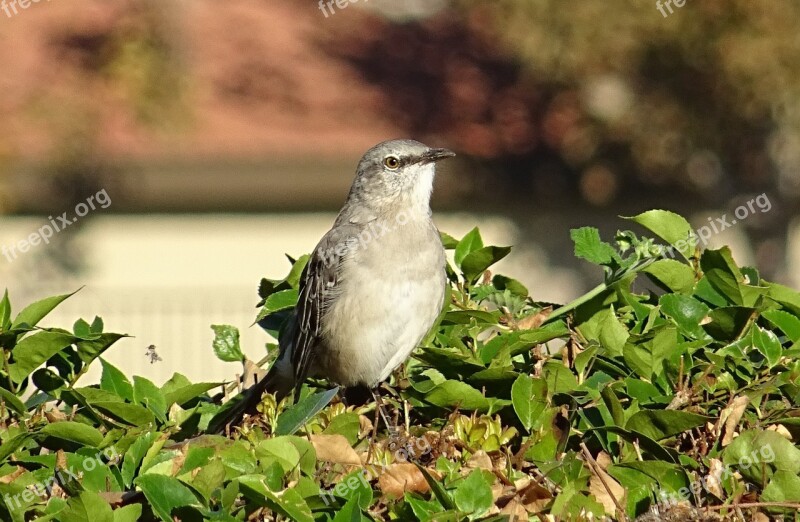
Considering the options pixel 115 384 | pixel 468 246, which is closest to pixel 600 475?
pixel 468 246

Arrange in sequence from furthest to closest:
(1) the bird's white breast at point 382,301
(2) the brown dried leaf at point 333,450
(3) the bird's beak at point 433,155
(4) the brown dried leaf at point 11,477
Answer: (3) the bird's beak at point 433,155 < (1) the bird's white breast at point 382,301 < (4) the brown dried leaf at point 11,477 < (2) the brown dried leaf at point 333,450

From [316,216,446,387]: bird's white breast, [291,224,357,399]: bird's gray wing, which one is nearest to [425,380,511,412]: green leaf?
[316,216,446,387]: bird's white breast

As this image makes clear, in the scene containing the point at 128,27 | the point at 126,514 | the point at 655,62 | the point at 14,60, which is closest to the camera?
the point at 126,514

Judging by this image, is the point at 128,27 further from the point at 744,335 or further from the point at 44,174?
the point at 744,335

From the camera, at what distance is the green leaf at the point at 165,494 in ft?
9.22

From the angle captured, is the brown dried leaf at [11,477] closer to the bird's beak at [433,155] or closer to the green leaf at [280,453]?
the green leaf at [280,453]

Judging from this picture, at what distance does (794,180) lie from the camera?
53.0ft

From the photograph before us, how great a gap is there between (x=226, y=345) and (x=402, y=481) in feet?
4.43

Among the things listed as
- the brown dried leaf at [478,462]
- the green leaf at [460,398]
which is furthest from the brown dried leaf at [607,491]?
the green leaf at [460,398]

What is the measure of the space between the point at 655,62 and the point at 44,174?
28.5 ft

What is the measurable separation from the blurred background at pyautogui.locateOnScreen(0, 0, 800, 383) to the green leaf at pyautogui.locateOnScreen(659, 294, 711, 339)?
11.1 m

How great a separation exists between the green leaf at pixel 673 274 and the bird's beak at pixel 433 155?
7.60ft

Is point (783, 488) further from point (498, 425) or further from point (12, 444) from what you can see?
point (12, 444)

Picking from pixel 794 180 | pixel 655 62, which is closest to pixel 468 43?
pixel 655 62
